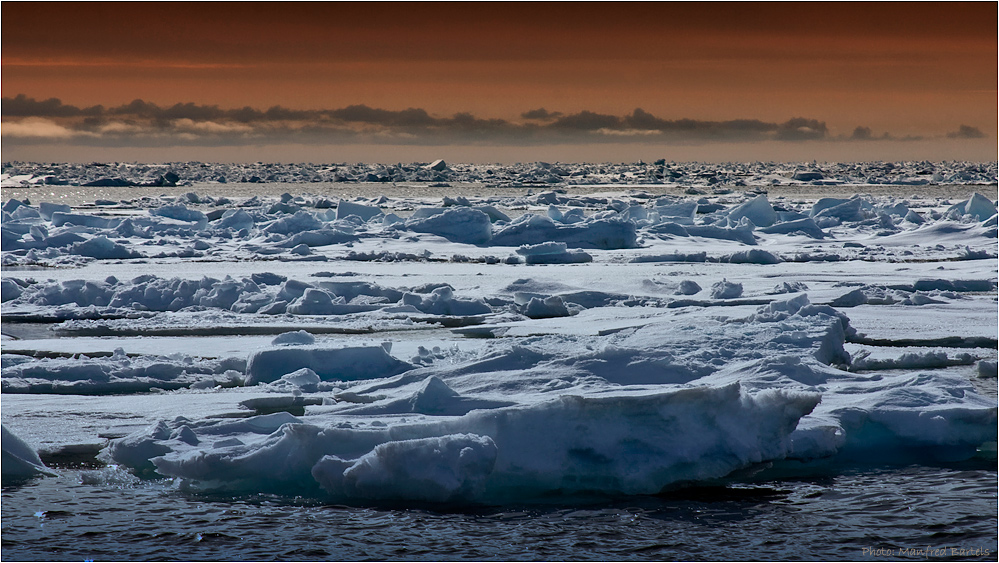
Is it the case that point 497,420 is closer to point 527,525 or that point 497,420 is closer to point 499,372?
point 527,525

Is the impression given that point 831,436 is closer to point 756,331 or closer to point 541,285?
point 756,331

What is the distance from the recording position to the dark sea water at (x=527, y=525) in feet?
11.9

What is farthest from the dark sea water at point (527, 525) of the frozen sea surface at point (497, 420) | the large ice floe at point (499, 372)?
the large ice floe at point (499, 372)

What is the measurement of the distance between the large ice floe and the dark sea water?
0.19 m

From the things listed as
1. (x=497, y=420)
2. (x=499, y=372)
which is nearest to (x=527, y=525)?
(x=497, y=420)

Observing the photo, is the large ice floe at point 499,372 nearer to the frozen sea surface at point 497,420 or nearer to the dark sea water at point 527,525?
the frozen sea surface at point 497,420

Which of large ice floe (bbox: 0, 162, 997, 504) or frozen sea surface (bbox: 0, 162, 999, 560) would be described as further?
large ice floe (bbox: 0, 162, 997, 504)

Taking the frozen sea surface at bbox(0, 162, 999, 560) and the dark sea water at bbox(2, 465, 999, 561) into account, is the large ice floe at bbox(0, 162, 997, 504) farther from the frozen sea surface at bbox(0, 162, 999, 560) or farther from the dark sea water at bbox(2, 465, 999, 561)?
the dark sea water at bbox(2, 465, 999, 561)

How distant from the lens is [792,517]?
13.0ft

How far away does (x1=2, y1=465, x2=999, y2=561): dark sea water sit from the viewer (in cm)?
364

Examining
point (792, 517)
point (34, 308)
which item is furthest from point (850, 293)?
point (34, 308)

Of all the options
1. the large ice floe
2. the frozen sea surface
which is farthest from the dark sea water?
the large ice floe

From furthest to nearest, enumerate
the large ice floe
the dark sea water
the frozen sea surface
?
the large ice floe, the frozen sea surface, the dark sea water

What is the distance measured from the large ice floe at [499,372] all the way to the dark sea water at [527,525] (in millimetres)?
189
